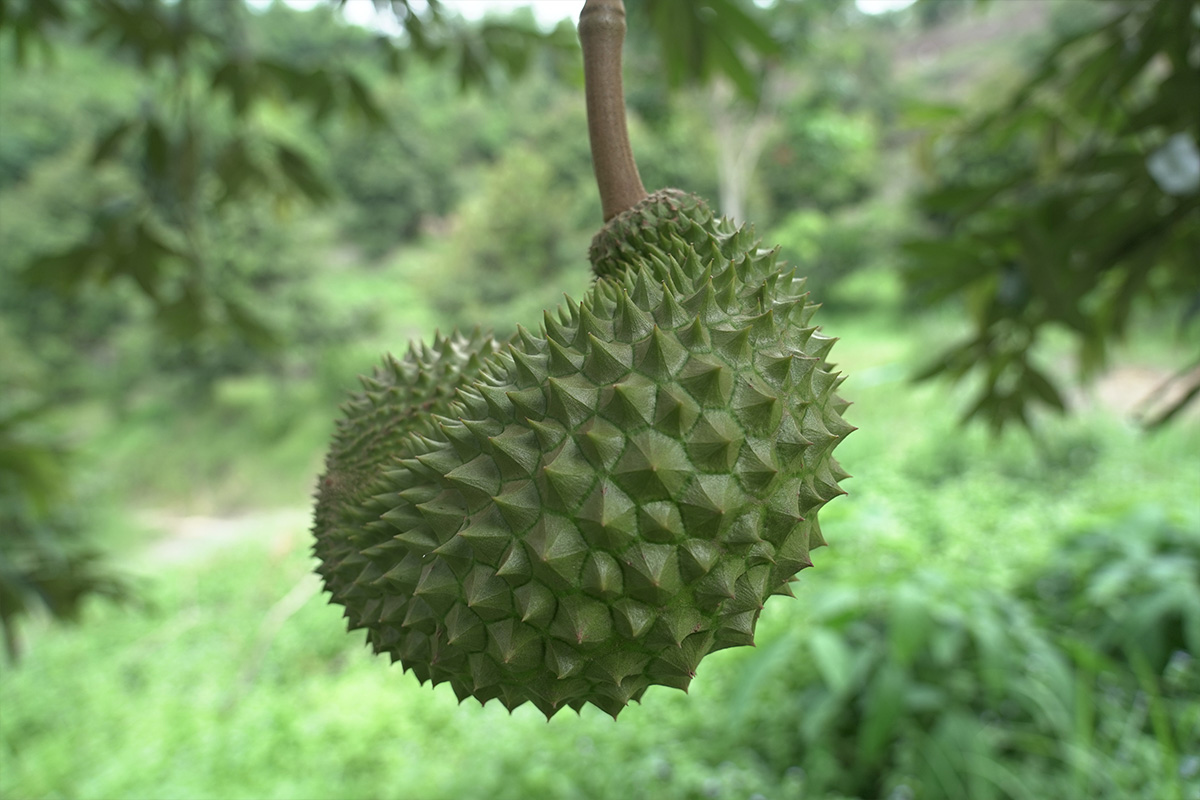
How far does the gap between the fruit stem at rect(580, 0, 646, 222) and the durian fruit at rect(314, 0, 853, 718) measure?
0.10ft

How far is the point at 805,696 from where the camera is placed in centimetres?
306

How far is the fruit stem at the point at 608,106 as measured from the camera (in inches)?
31.9

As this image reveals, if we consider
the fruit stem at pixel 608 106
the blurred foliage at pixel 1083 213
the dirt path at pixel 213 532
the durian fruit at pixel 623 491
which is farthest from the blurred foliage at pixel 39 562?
the dirt path at pixel 213 532

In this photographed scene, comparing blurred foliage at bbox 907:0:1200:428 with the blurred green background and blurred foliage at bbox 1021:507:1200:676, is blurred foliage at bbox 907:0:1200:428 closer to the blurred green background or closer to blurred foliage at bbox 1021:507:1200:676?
the blurred green background

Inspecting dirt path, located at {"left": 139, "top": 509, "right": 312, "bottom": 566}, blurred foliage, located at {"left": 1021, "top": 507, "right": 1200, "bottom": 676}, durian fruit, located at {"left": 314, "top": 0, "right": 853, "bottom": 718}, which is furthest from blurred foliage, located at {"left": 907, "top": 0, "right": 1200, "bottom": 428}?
dirt path, located at {"left": 139, "top": 509, "right": 312, "bottom": 566}

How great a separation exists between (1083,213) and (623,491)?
198cm

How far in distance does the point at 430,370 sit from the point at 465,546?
13.9 inches

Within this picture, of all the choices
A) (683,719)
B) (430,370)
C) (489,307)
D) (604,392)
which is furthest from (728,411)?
(489,307)

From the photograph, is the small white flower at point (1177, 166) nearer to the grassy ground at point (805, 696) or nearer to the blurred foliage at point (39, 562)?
the grassy ground at point (805, 696)

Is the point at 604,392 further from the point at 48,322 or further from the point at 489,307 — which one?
the point at 48,322

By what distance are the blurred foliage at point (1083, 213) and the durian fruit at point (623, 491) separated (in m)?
1.38

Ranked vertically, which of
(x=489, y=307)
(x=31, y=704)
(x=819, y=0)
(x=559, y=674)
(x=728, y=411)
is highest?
(x=489, y=307)

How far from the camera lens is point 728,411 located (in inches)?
31.2

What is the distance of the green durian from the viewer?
773 mm
